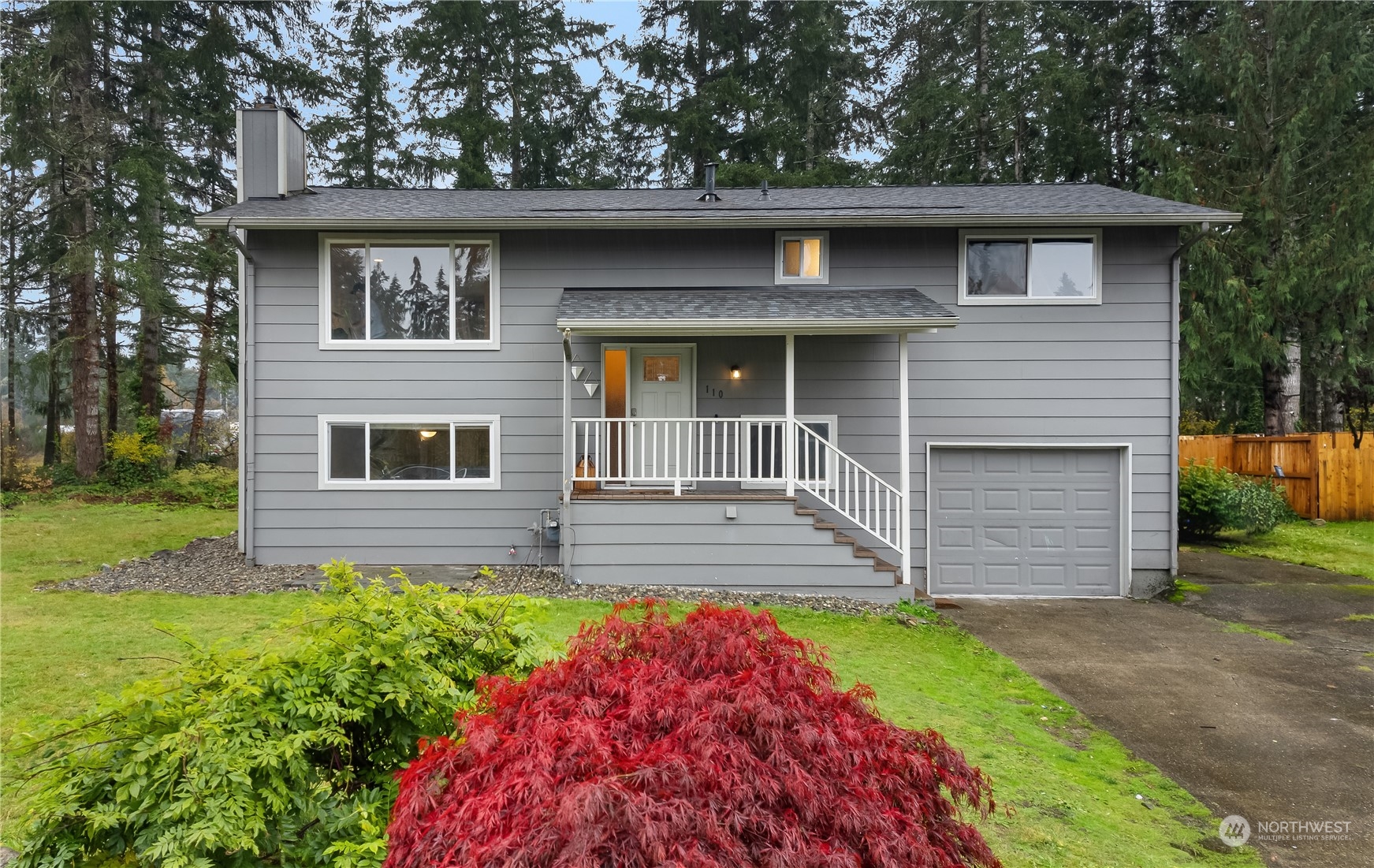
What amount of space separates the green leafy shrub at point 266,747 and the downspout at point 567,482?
507 cm

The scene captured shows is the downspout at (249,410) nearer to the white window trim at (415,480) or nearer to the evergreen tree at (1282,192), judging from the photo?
the white window trim at (415,480)

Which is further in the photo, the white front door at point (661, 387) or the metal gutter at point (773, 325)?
the white front door at point (661, 387)

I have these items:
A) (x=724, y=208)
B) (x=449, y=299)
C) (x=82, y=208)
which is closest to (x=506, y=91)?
(x=82, y=208)

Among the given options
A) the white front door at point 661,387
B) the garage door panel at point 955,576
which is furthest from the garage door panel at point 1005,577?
the white front door at point 661,387

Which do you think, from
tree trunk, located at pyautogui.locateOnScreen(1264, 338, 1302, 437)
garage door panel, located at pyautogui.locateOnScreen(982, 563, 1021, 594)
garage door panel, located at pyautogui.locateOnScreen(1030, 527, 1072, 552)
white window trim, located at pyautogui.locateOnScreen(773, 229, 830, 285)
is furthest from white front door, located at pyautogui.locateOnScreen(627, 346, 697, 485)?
tree trunk, located at pyautogui.locateOnScreen(1264, 338, 1302, 437)

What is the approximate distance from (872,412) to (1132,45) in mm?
16503

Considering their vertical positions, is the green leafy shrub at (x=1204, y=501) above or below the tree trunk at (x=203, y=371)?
below

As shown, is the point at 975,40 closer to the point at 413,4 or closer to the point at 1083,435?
the point at 1083,435

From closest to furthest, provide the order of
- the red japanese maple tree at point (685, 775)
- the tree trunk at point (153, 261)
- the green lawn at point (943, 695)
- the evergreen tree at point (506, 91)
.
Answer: the red japanese maple tree at point (685, 775), the green lawn at point (943, 695), the tree trunk at point (153, 261), the evergreen tree at point (506, 91)

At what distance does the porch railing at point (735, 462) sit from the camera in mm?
7887

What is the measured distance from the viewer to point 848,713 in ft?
6.62

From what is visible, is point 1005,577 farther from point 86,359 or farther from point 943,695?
point 86,359

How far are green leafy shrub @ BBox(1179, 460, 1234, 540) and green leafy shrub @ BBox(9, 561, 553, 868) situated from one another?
41.5 feet

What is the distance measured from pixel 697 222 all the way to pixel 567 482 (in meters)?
3.64
